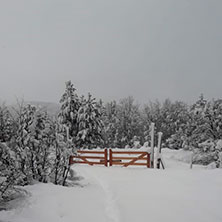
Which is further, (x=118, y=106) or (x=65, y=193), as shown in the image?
(x=118, y=106)

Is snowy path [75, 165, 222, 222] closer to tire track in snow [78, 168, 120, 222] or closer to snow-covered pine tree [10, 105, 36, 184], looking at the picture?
tire track in snow [78, 168, 120, 222]

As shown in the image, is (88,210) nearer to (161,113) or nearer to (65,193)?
(65,193)

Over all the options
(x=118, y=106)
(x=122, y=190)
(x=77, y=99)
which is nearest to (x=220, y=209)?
(x=122, y=190)

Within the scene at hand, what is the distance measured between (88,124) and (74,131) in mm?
2090

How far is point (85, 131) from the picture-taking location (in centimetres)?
2397

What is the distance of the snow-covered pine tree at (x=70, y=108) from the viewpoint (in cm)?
2453

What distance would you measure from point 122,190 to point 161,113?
38.8 metres

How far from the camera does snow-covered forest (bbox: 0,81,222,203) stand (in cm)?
544

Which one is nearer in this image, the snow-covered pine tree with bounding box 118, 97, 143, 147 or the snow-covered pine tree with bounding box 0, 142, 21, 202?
the snow-covered pine tree with bounding box 0, 142, 21, 202

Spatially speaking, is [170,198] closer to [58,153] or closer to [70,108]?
[58,153]

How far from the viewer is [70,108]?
2475 cm

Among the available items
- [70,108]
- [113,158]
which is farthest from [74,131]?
[113,158]

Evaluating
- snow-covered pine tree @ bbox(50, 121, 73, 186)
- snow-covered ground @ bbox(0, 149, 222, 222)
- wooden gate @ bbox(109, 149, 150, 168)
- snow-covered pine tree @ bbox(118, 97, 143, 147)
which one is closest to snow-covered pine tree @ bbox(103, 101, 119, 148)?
snow-covered pine tree @ bbox(118, 97, 143, 147)

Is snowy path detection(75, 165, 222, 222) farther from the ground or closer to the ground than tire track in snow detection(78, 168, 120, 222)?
farther from the ground
